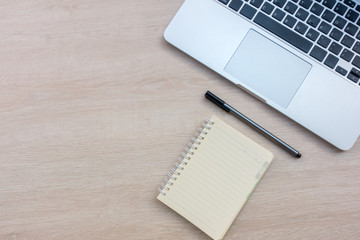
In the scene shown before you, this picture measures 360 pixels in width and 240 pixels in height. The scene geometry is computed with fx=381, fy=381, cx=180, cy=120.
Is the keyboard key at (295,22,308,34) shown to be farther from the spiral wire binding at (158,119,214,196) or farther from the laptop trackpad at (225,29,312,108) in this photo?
the spiral wire binding at (158,119,214,196)

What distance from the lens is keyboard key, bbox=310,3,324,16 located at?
73 centimetres

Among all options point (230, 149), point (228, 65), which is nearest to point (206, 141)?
point (230, 149)

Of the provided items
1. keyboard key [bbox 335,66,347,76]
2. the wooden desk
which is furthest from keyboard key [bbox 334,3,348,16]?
the wooden desk

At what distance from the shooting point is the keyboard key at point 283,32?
72 cm

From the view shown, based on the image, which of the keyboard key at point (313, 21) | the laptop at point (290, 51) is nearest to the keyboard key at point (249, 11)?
the laptop at point (290, 51)

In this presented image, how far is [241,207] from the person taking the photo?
26.9 inches

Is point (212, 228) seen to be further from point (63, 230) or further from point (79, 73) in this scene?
point (79, 73)

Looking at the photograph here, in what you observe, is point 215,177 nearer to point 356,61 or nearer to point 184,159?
point 184,159

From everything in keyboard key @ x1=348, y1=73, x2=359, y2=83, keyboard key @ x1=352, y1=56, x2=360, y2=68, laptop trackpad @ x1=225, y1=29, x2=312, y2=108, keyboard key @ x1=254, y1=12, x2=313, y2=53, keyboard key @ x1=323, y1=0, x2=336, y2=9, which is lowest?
laptop trackpad @ x1=225, y1=29, x2=312, y2=108

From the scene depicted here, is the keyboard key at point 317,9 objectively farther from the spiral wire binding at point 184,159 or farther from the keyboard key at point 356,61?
the spiral wire binding at point 184,159

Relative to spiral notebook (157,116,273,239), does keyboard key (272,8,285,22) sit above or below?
above

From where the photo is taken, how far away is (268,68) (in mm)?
721

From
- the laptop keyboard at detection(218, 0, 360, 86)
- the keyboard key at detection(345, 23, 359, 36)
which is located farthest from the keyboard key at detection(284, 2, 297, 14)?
the keyboard key at detection(345, 23, 359, 36)

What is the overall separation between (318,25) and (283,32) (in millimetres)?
66
